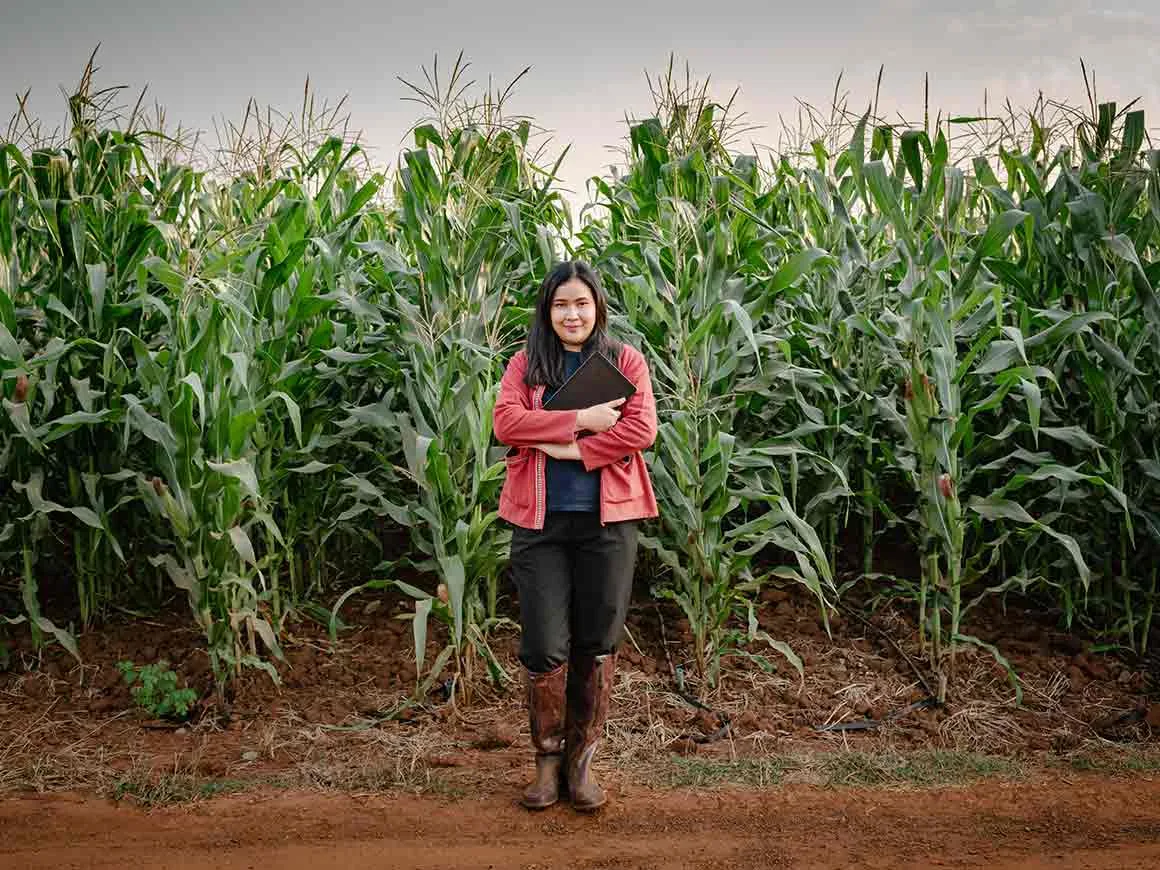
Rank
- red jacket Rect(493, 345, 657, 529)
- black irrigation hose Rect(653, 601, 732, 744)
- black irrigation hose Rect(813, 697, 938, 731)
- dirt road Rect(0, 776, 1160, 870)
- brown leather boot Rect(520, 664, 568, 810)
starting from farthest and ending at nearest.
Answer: black irrigation hose Rect(813, 697, 938, 731) < black irrigation hose Rect(653, 601, 732, 744) < brown leather boot Rect(520, 664, 568, 810) < red jacket Rect(493, 345, 657, 529) < dirt road Rect(0, 776, 1160, 870)

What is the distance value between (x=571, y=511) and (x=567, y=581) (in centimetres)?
26

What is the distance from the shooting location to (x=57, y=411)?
4.77 metres

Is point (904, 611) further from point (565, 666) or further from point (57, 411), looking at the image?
point (57, 411)

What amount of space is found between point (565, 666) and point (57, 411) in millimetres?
2977

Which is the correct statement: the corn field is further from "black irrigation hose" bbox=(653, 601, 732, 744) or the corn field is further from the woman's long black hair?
the woman's long black hair

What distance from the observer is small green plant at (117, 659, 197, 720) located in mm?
4379

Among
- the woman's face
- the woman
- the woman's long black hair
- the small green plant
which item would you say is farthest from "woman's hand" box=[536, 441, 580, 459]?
the small green plant

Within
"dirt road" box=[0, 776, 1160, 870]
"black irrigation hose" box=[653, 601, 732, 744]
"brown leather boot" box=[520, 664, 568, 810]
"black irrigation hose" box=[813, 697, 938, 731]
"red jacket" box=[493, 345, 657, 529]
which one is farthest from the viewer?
"black irrigation hose" box=[813, 697, 938, 731]

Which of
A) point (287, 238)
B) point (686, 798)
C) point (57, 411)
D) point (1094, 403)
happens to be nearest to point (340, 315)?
point (287, 238)

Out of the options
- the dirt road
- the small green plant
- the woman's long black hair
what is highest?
the woman's long black hair

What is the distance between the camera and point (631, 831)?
3350 mm

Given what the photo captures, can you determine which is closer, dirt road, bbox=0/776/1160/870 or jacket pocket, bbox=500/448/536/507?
dirt road, bbox=0/776/1160/870

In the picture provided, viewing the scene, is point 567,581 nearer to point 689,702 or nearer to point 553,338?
point 553,338

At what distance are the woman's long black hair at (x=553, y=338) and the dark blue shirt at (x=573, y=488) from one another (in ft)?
1.00
